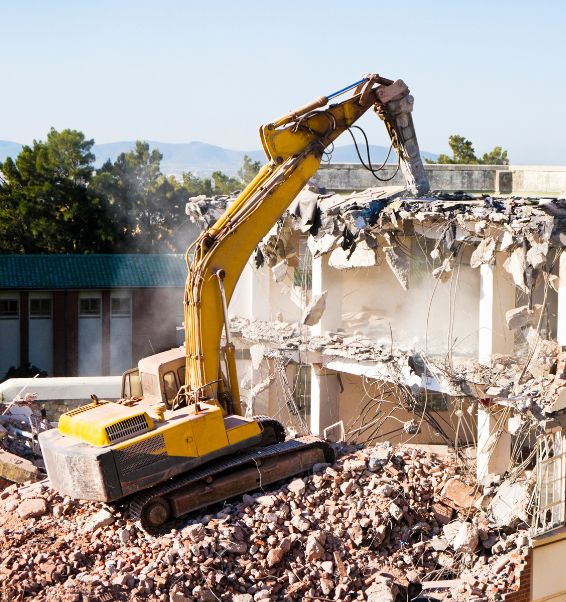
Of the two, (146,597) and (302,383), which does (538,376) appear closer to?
(146,597)

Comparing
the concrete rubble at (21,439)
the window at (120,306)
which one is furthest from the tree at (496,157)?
the concrete rubble at (21,439)

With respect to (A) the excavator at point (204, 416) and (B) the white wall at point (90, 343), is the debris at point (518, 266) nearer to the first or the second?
(A) the excavator at point (204, 416)

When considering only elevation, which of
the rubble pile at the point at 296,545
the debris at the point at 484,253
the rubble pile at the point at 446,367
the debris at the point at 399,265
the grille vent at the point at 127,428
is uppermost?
the debris at the point at 484,253

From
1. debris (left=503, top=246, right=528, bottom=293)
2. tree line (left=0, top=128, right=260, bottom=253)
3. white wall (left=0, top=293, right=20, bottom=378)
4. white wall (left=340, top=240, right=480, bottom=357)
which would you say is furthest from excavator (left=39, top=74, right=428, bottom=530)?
tree line (left=0, top=128, right=260, bottom=253)

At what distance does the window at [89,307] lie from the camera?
34.8 m

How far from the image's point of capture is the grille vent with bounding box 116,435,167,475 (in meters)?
13.3

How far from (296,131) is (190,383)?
13.7 feet

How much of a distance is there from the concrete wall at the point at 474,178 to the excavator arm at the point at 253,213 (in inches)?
330

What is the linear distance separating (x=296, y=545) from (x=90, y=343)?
2261 cm

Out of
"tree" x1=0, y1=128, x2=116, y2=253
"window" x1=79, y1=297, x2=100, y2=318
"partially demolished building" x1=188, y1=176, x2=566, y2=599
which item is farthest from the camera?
"tree" x1=0, y1=128, x2=116, y2=253

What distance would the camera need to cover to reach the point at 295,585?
1274 centimetres

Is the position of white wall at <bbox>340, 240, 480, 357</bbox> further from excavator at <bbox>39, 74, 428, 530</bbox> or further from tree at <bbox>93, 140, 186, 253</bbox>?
tree at <bbox>93, 140, 186, 253</bbox>

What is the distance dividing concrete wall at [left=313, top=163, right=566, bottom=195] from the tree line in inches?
590

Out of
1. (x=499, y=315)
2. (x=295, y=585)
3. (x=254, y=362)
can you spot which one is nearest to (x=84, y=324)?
(x=254, y=362)
